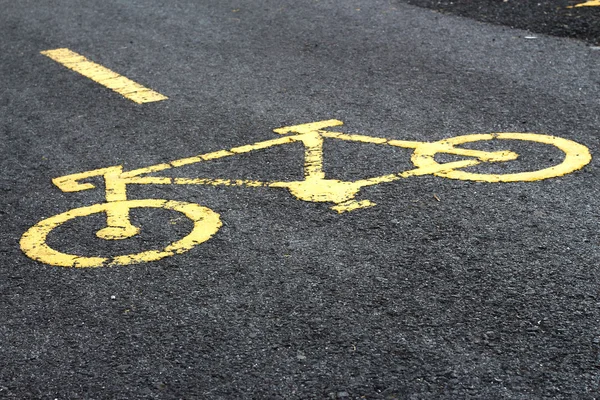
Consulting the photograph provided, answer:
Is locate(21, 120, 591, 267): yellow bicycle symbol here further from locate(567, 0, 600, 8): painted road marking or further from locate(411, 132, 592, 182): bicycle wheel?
locate(567, 0, 600, 8): painted road marking

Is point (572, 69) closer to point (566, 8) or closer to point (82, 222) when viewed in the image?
Answer: point (566, 8)

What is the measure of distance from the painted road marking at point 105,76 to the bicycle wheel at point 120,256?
7.17ft

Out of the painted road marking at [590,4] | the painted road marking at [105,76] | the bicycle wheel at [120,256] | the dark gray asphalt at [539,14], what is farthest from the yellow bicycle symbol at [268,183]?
the painted road marking at [590,4]

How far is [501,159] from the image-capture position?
5488 mm

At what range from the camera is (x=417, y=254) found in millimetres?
4359

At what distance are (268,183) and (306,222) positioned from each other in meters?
0.63

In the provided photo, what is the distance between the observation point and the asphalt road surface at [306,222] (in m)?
3.54

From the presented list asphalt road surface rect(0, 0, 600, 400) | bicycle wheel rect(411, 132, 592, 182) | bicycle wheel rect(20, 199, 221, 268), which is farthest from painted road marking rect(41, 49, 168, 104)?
bicycle wheel rect(411, 132, 592, 182)

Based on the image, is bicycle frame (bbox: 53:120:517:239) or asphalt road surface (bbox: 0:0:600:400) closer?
asphalt road surface (bbox: 0:0:600:400)

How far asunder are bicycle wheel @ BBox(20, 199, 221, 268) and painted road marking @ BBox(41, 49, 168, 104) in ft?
7.17

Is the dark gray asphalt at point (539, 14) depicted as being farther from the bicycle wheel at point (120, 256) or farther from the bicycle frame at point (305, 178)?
the bicycle wheel at point (120, 256)

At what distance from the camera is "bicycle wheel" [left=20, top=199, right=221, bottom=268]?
14.8ft

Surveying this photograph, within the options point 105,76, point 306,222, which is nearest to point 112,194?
point 306,222

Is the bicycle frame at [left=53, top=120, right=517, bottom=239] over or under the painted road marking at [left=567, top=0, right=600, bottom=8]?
under
